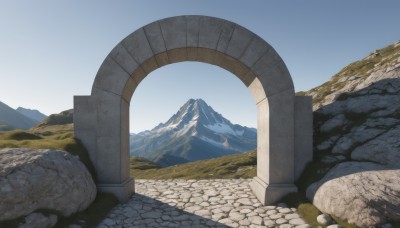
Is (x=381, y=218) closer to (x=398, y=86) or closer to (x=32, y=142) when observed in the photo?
(x=398, y=86)

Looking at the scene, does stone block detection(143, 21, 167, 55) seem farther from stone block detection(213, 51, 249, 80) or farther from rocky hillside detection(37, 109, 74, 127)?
rocky hillside detection(37, 109, 74, 127)

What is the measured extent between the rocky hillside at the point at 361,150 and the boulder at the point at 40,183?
815 centimetres

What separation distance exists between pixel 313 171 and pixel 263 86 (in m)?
4.04

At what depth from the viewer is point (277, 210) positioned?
939cm

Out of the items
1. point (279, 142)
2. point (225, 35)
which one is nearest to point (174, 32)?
point (225, 35)

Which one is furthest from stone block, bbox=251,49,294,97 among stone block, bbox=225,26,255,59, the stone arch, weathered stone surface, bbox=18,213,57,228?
weathered stone surface, bbox=18,213,57,228

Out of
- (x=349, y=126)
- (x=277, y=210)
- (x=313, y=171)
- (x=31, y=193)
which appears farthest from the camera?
(x=349, y=126)

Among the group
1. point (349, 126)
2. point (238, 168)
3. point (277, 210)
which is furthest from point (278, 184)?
point (238, 168)

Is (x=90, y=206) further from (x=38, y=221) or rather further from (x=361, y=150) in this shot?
(x=361, y=150)

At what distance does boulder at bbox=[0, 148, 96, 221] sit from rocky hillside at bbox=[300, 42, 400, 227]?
815cm

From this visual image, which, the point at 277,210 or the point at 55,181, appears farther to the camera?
the point at 277,210

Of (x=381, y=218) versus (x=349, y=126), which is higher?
(x=349, y=126)

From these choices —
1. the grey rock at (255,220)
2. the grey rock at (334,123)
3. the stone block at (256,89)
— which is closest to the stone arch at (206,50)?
the stone block at (256,89)

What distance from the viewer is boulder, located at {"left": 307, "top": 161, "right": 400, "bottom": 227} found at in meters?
6.95
